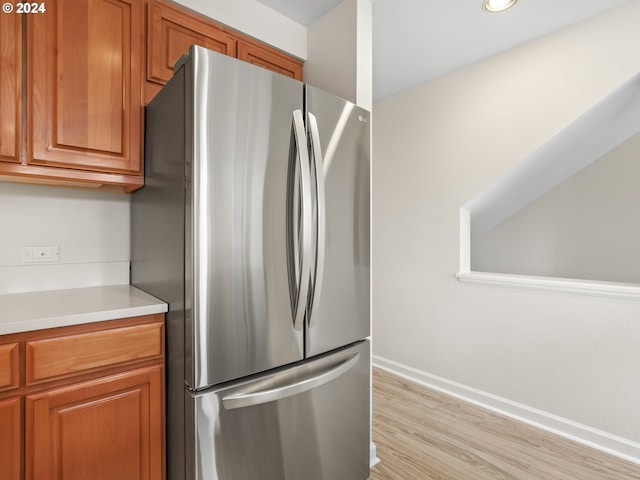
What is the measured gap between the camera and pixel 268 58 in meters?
1.90

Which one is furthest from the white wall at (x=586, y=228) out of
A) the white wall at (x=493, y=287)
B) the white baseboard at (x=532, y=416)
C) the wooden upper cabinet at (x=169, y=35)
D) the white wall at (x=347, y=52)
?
the wooden upper cabinet at (x=169, y=35)

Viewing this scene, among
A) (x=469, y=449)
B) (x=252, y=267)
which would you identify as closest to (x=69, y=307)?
(x=252, y=267)

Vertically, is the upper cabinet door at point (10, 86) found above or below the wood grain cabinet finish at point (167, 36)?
below

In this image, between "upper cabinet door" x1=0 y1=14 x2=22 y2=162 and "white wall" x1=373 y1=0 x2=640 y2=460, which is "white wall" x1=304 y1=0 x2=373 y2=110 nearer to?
"white wall" x1=373 y1=0 x2=640 y2=460

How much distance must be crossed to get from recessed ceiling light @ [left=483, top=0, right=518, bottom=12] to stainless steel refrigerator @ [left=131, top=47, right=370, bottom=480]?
40.3 inches

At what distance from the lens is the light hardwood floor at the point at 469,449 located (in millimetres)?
1729

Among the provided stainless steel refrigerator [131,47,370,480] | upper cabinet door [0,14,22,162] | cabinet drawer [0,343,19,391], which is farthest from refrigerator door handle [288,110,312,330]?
upper cabinet door [0,14,22,162]

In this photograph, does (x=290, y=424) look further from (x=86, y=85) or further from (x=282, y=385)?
(x=86, y=85)

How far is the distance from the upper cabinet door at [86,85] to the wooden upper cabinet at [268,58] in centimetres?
51

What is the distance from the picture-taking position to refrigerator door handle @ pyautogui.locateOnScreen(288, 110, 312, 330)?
1279 millimetres

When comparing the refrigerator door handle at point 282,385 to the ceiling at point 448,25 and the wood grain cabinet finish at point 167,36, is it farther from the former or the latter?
the ceiling at point 448,25

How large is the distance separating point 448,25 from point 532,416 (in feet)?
8.20

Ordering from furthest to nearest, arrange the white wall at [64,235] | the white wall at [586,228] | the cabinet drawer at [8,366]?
the white wall at [586,228]
the white wall at [64,235]
the cabinet drawer at [8,366]

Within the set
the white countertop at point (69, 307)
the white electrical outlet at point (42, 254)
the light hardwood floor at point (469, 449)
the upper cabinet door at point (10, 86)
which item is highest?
the upper cabinet door at point (10, 86)
